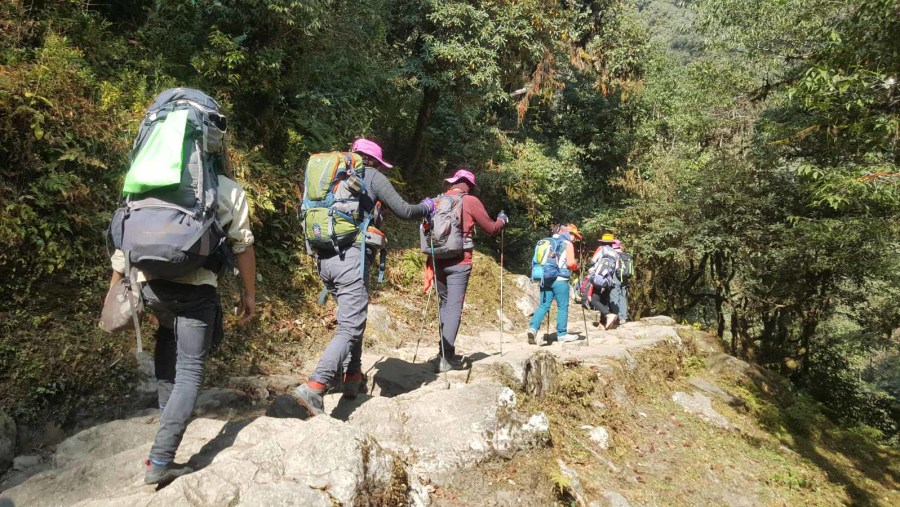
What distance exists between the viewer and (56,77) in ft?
20.0

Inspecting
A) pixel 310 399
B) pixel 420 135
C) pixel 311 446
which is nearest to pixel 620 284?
pixel 420 135

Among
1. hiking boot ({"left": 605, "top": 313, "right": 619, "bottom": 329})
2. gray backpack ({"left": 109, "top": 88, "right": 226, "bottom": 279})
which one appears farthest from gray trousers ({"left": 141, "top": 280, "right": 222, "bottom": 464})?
hiking boot ({"left": 605, "top": 313, "right": 619, "bottom": 329})

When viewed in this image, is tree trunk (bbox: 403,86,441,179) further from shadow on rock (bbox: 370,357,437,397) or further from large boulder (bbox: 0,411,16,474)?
large boulder (bbox: 0,411,16,474)

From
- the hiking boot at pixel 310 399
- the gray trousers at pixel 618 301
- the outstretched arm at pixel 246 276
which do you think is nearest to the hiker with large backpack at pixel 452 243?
the hiking boot at pixel 310 399

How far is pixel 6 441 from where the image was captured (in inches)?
166

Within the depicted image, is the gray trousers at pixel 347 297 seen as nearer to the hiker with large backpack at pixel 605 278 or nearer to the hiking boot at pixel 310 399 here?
the hiking boot at pixel 310 399

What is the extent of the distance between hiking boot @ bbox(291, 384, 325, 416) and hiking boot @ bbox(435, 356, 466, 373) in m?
2.07

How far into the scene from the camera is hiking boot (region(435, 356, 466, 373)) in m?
6.16

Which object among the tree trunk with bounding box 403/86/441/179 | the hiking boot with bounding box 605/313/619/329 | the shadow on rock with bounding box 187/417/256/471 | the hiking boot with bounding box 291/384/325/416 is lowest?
the hiking boot with bounding box 605/313/619/329

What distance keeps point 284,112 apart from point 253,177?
2.05 meters

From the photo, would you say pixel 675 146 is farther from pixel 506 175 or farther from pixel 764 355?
pixel 764 355

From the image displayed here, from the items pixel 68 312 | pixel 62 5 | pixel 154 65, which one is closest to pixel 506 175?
pixel 154 65

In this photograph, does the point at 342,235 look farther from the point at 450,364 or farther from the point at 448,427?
the point at 450,364

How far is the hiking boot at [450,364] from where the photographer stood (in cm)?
616
